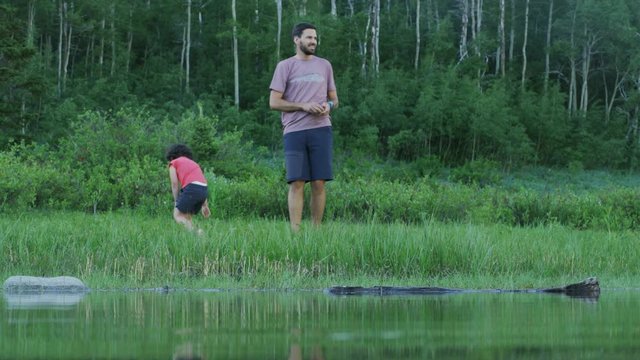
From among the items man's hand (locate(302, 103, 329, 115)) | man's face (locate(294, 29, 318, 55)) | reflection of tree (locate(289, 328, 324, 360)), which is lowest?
reflection of tree (locate(289, 328, 324, 360))

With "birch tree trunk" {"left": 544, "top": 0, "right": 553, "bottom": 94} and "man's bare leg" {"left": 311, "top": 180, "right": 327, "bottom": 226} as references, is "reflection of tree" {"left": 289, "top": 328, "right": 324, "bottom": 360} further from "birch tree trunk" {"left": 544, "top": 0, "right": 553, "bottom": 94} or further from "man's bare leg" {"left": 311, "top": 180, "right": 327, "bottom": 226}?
"birch tree trunk" {"left": 544, "top": 0, "right": 553, "bottom": 94}

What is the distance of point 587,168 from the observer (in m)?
62.3

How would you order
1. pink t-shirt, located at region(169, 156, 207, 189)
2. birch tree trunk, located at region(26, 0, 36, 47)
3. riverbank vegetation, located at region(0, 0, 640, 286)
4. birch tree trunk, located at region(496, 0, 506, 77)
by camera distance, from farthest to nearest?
1. birch tree trunk, located at region(496, 0, 506, 77)
2. birch tree trunk, located at region(26, 0, 36, 47)
3. pink t-shirt, located at region(169, 156, 207, 189)
4. riverbank vegetation, located at region(0, 0, 640, 286)

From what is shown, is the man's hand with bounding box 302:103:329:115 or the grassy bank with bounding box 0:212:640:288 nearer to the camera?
the grassy bank with bounding box 0:212:640:288

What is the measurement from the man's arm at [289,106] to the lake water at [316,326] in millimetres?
3754

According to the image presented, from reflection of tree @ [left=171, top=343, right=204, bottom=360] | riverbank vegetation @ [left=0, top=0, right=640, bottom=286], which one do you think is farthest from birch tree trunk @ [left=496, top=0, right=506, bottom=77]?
reflection of tree @ [left=171, top=343, right=204, bottom=360]

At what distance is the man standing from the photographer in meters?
12.5

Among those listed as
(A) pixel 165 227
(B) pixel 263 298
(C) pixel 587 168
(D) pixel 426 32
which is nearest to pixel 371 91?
(C) pixel 587 168

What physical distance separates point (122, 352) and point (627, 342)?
2149mm

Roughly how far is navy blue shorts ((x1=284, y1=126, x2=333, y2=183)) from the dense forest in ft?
102

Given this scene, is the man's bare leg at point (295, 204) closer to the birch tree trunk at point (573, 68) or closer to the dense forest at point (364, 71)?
the dense forest at point (364, 71)

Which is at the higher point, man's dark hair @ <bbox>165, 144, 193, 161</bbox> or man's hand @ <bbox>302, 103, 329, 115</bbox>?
man's hand @ <bbox>302, 103, 329, 115</bbox>

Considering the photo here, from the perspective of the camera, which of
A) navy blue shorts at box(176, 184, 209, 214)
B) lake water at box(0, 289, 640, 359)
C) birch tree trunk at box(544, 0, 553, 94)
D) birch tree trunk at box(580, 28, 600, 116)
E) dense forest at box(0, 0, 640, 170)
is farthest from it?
birch tree trunk at box(580, 28, 600, 116)

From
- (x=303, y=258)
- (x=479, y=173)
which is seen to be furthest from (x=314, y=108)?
(x=479, y=173)
